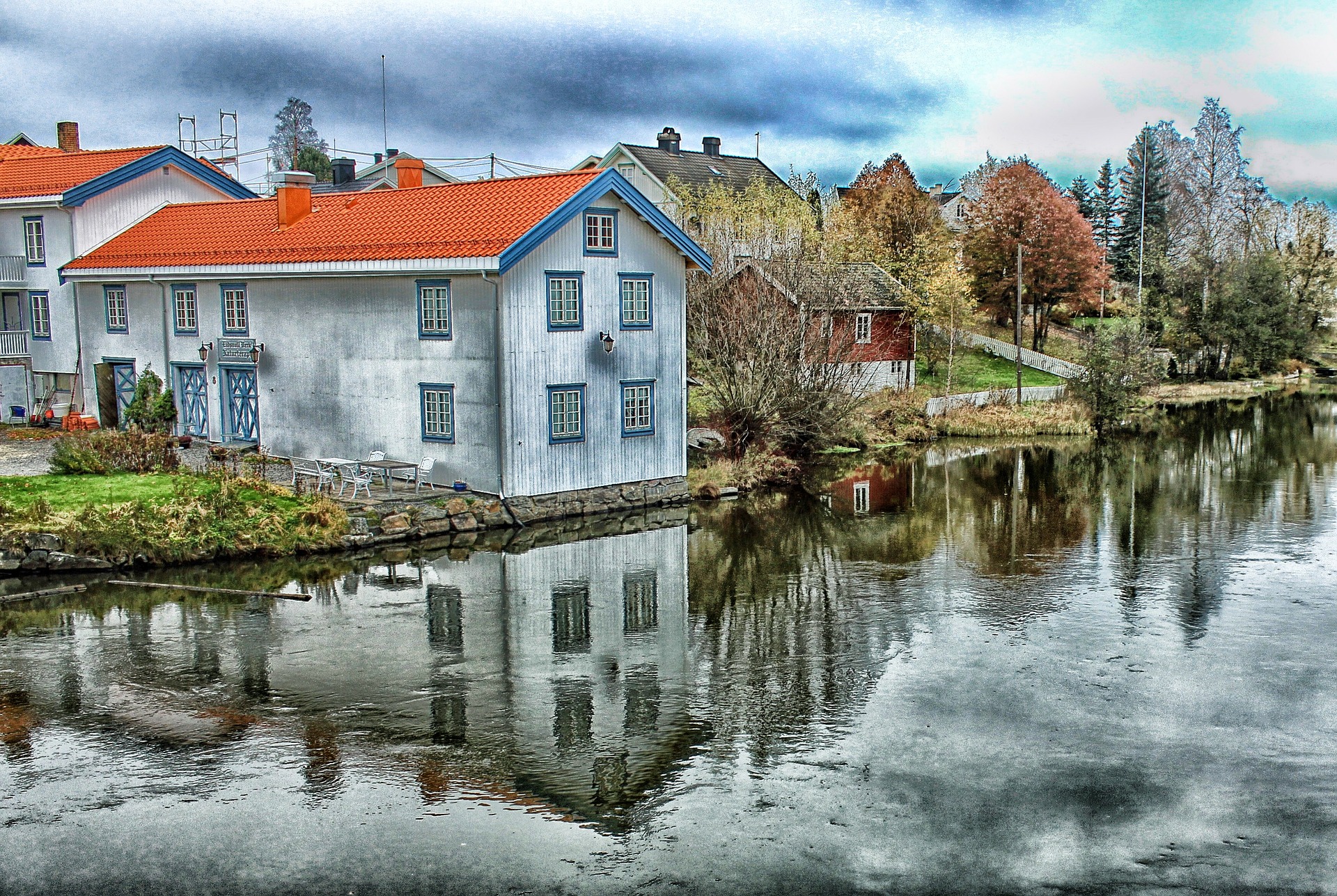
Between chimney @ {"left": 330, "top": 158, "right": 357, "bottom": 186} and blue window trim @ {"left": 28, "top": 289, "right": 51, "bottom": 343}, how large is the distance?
60.4 feet

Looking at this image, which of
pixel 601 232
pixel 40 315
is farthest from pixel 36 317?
pixel 601 232

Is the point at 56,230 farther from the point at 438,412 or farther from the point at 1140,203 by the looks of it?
the point at 1140,203

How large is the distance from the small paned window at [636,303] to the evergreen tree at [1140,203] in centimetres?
6148

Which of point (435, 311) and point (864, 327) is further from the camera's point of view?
point (864, 327)

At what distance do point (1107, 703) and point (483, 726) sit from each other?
7.11m

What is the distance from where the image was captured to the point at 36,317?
32969 millimetres

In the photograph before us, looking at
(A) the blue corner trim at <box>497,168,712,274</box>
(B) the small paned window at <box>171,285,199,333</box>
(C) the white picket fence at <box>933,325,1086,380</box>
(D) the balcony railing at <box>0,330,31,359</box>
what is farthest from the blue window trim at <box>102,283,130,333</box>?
(C) the white picket fence at <box>933,325,1086,380</box>

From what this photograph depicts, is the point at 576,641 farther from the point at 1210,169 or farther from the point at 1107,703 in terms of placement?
the point at 1210,169

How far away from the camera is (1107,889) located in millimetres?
9617

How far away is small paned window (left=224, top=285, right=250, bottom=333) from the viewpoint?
28.0 metres

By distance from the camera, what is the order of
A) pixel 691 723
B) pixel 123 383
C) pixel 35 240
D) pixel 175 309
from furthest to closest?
pixel 35 240 < pixel 123 383 < pixel 175 309 < pixel 691 723

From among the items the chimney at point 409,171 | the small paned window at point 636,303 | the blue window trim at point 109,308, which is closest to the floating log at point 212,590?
the small paned window at point 636,303

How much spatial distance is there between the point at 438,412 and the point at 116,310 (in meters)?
11.7

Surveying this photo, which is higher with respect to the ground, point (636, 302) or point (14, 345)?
point (636, 302)
